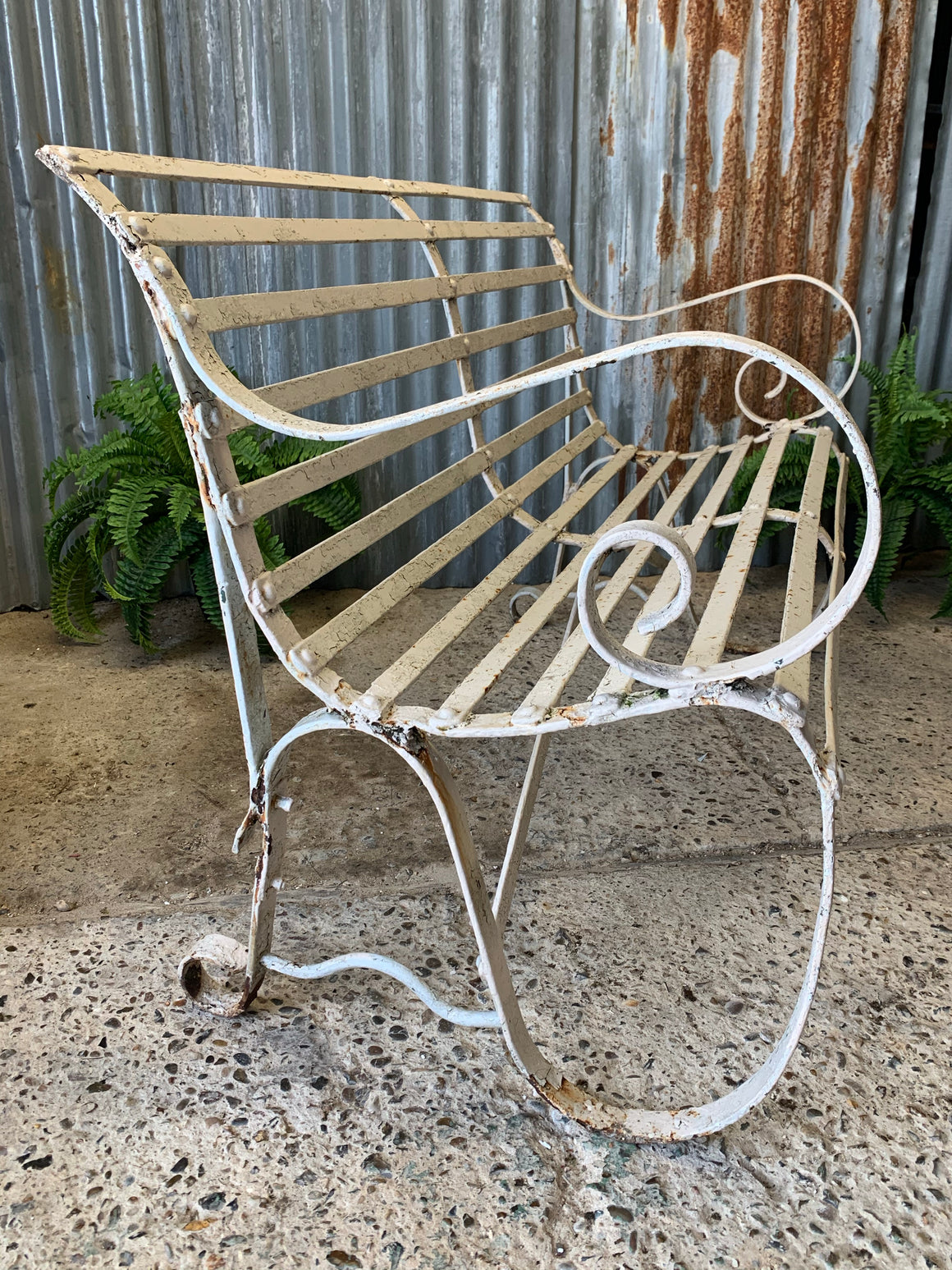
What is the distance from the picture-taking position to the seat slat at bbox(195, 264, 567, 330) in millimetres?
1346

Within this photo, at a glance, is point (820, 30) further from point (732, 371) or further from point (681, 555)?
point (681, 555)

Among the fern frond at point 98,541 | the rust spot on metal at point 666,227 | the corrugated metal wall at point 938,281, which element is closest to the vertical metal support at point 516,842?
the fern frond at point 98,541

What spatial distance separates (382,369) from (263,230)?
1.01 ft

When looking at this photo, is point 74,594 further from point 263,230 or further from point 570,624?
point 263,230

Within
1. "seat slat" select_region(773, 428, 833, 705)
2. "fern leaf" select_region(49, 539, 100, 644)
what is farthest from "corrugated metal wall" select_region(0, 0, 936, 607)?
"seat slat" select_region(773, 428, 833, 705)

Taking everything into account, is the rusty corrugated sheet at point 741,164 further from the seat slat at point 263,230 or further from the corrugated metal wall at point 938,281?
the seat slat at point 263,230

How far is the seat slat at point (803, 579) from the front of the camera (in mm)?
1258

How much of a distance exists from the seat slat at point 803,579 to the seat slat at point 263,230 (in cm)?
89

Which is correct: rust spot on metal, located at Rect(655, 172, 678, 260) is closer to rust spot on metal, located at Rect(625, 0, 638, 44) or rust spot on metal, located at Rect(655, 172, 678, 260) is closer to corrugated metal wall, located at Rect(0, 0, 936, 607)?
corrugated metal wall, located at Rect(0, 0, 936, 607)

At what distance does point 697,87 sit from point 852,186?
0.65 metres

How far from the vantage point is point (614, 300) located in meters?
3.48

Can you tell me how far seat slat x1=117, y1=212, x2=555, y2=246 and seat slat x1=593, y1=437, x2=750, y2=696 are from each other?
0.75 meters

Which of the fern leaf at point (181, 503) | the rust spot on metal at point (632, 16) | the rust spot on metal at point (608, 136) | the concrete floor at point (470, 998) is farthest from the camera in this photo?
the rust spot on metal at point (608, 136)

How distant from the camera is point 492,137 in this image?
3.26m
